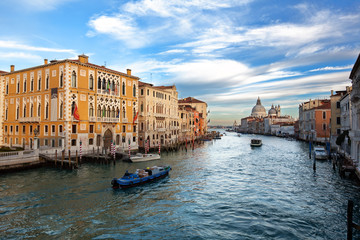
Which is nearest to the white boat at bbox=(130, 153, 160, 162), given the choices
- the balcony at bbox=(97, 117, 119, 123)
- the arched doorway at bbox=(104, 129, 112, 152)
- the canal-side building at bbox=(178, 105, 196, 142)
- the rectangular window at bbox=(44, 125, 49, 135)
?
the arched doorway at bbox=(104, 129, 112, 152)

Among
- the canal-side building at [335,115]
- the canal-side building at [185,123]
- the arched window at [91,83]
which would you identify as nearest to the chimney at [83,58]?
the arched window at [91,83]

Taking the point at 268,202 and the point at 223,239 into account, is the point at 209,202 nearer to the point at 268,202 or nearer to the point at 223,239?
the point at 268,202

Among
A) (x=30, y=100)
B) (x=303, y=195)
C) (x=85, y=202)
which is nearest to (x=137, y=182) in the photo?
(x=85, y=202)

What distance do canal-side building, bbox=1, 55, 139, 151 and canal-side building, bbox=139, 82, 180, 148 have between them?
4198 mm

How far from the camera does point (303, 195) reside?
50.0 feet

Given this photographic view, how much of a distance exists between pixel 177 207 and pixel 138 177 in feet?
17.0

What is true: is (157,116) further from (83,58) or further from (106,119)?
(83,58)

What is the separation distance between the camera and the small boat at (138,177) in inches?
632

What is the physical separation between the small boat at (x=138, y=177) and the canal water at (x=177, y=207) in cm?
51

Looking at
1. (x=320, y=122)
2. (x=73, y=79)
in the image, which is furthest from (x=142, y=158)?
(x=320, y=122)

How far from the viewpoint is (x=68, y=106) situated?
26.5 metres

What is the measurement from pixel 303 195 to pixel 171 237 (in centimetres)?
977

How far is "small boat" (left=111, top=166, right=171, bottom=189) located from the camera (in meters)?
16.0

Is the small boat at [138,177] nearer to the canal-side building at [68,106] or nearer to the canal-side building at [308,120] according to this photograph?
the canal-side building at [68,106]
